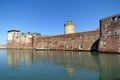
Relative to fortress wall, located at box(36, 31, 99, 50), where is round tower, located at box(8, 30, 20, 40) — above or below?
above

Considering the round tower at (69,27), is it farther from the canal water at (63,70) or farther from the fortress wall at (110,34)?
the canal water at (63,70)

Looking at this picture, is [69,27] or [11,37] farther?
[11,37]

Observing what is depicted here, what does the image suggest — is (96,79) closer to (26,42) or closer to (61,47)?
(61,47)

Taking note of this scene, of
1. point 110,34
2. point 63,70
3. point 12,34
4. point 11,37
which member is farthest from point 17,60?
point 11,37

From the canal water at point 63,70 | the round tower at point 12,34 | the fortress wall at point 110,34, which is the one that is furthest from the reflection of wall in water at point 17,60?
the round tower at point 12,34

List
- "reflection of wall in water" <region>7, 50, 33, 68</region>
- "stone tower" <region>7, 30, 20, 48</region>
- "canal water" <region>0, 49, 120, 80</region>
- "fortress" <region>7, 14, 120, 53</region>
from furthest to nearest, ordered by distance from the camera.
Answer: "stone tower" <region>7, 30, 20, 48</region>, "fortress" <region>7, 14, 120, 53</region>, "reflection of wall in water" <region>7, 50, 33, 68</region>, "canal water" <region>0, 49, 120, 80</region>

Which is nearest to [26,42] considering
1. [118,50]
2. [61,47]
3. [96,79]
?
[61,47]

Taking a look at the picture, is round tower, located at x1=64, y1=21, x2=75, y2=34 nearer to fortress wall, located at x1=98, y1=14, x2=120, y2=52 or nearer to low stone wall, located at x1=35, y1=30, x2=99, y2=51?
low stone wall, located at x1=35, y1=30, x2=99, y2=51

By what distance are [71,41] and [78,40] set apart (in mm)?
2498

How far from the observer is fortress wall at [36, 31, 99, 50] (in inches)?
1123

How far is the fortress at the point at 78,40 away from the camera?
21.2 metres

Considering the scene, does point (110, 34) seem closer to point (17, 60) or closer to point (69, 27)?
point (17, 60)

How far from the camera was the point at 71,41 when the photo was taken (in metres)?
34.0

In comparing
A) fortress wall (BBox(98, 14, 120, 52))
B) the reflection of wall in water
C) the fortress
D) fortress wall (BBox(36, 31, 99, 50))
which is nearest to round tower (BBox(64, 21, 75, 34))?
the fortress
